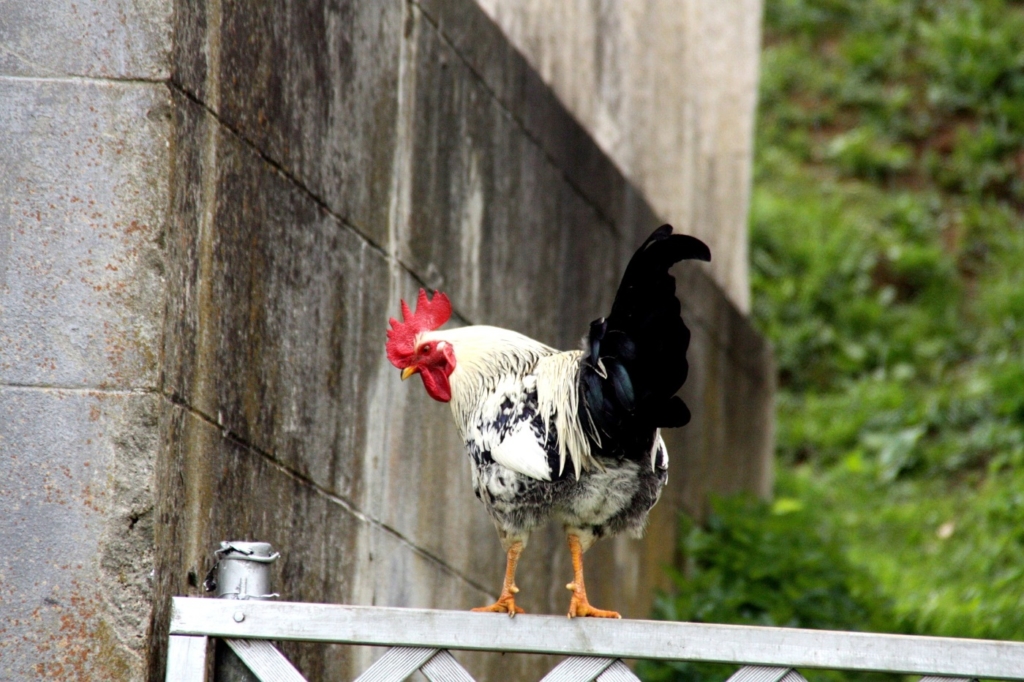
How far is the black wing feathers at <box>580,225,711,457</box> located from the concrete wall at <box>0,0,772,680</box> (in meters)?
0.94

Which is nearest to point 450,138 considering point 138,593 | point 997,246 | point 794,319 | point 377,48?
point 377,48

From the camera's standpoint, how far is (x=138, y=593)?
3.04m

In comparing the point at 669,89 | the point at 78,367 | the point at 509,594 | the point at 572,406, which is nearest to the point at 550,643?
the point at 509,594

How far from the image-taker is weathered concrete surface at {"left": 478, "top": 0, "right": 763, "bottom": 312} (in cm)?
685

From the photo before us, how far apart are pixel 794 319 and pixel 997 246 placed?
2.08m

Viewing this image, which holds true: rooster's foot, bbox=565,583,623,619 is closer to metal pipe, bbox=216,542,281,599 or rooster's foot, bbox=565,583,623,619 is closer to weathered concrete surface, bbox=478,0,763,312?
metal pipe, bbox=216,542,281,599

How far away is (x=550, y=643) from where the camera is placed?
10.4 ft

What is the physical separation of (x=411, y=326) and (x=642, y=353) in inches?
29.9

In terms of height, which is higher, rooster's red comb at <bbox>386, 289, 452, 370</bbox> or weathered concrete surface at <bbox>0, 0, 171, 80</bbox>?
weathered concrete surface at <bbox>0, 0, 171, 80</bbox>

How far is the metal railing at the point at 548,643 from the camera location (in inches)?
120

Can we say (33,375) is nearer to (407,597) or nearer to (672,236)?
(672,236)

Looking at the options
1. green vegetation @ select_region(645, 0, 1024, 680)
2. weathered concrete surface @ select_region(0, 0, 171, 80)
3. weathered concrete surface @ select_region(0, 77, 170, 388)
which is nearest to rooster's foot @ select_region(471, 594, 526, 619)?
weathered concrete surface @ select_region(0, 77, 170, 388)

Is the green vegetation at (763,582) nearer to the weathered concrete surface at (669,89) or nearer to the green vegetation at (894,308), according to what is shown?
the green vegetation at (894,308)

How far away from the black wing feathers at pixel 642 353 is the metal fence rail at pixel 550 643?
1.70 ft
